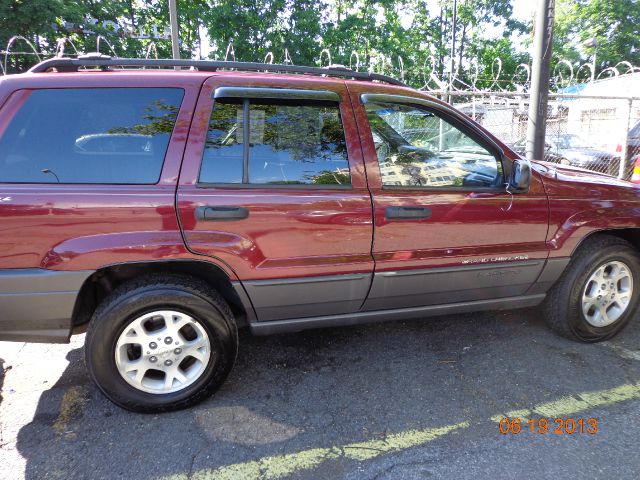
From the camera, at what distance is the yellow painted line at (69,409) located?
2311mm

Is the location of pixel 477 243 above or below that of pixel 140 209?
below

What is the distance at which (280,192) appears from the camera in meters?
2.41

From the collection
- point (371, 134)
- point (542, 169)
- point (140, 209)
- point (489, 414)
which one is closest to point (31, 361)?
point (140, 209)

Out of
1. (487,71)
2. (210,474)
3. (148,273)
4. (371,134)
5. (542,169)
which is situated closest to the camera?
(210,474)

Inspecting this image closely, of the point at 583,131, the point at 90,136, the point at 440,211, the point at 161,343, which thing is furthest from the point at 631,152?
the point at 90,136

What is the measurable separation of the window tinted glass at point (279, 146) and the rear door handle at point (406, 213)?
312mm

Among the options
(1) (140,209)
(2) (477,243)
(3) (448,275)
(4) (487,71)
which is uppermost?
(4) (487,71)

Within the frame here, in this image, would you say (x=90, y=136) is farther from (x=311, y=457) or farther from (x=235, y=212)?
(x=311, y=457)

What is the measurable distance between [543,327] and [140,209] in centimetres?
315

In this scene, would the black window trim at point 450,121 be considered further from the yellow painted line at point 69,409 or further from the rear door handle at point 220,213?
the yellow painted line at point 69,409

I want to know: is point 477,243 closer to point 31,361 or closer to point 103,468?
point 103,468

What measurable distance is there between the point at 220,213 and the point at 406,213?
43.4 inches

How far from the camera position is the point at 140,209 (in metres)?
2.20

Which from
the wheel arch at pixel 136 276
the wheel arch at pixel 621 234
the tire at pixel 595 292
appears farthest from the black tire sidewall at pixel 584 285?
the wheel arch at pixel 136 276
